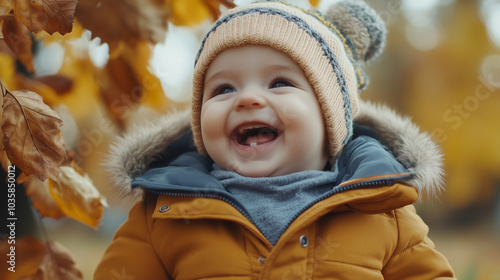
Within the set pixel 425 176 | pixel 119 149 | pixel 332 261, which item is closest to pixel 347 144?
pixel 425 176

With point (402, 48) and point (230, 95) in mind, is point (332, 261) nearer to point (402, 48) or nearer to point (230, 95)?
point (230, 95)

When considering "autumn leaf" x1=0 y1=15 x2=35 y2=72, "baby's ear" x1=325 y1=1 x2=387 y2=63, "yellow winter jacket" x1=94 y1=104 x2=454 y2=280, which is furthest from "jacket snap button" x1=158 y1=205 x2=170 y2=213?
"baby's ear" x1=325 y1=1 x2=387 y2=63

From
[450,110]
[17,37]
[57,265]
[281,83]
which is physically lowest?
[57,265]

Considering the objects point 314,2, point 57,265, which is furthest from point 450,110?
point 57,265

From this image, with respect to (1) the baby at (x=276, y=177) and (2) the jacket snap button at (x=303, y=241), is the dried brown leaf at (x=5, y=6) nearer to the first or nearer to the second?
(1) the baby at (x=276, y=177)

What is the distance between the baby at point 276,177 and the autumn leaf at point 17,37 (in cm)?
31

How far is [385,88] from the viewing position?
452cm

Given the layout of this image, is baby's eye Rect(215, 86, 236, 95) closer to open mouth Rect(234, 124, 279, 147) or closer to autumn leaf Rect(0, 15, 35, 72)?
open mouth Rect(234, 124, 279, 147)

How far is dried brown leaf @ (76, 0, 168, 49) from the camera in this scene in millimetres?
1142

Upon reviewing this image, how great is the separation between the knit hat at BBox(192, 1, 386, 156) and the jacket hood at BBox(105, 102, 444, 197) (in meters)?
0.09

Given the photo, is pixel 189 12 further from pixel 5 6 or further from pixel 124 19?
pixel 5 6

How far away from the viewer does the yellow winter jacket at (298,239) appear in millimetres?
1003

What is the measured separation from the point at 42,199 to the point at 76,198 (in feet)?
0.38

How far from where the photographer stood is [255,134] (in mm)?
1172
